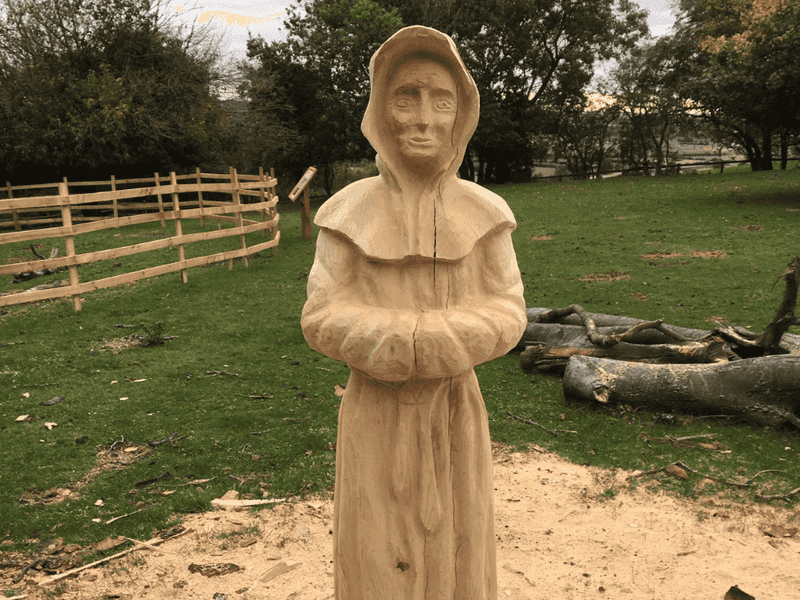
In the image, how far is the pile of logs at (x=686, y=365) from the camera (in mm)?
Result: 6336

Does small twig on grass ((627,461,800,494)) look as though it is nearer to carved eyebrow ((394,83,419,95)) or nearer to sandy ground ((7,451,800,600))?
sandy ground ((7,451,800,600))

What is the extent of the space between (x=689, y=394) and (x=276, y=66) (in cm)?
2532

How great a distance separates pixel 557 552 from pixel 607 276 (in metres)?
8.44

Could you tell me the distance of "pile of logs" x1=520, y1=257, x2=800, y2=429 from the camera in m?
6.34

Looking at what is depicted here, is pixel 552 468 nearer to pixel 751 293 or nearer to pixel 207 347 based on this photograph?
pixel 207 347

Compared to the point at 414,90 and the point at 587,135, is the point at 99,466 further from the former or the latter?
the point at 587,135

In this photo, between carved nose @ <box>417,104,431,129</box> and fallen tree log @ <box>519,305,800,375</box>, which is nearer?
carved nose @ <box>417,104,431,129</box>

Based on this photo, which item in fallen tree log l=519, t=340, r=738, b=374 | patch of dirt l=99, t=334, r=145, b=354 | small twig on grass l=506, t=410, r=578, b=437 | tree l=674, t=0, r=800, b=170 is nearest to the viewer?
small twig on grass l=506, t=410, r=578, b=437

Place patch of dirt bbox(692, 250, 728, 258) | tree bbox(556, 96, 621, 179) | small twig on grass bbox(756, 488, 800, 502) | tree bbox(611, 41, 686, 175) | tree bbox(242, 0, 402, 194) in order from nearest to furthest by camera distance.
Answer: small twig on grass bbox(756, 488, 800, 502) → patch of dirt bbox(692, 250, 728, 258) → tree bbox(242, 0, 402, 194) → tree bbox(611, 41, 686, 175) → tree bbox(556, 96, 621, 179)

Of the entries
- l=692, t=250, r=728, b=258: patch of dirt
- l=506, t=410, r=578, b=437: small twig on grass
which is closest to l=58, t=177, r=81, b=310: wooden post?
l=506, t=410, r=578, b=437: small twig on grass

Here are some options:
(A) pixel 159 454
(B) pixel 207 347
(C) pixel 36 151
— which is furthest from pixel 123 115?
(A) pixel 159 454

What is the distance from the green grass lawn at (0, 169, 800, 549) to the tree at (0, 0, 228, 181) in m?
9.70

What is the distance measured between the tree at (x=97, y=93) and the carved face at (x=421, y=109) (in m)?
22.3

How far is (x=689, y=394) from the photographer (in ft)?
21.8
